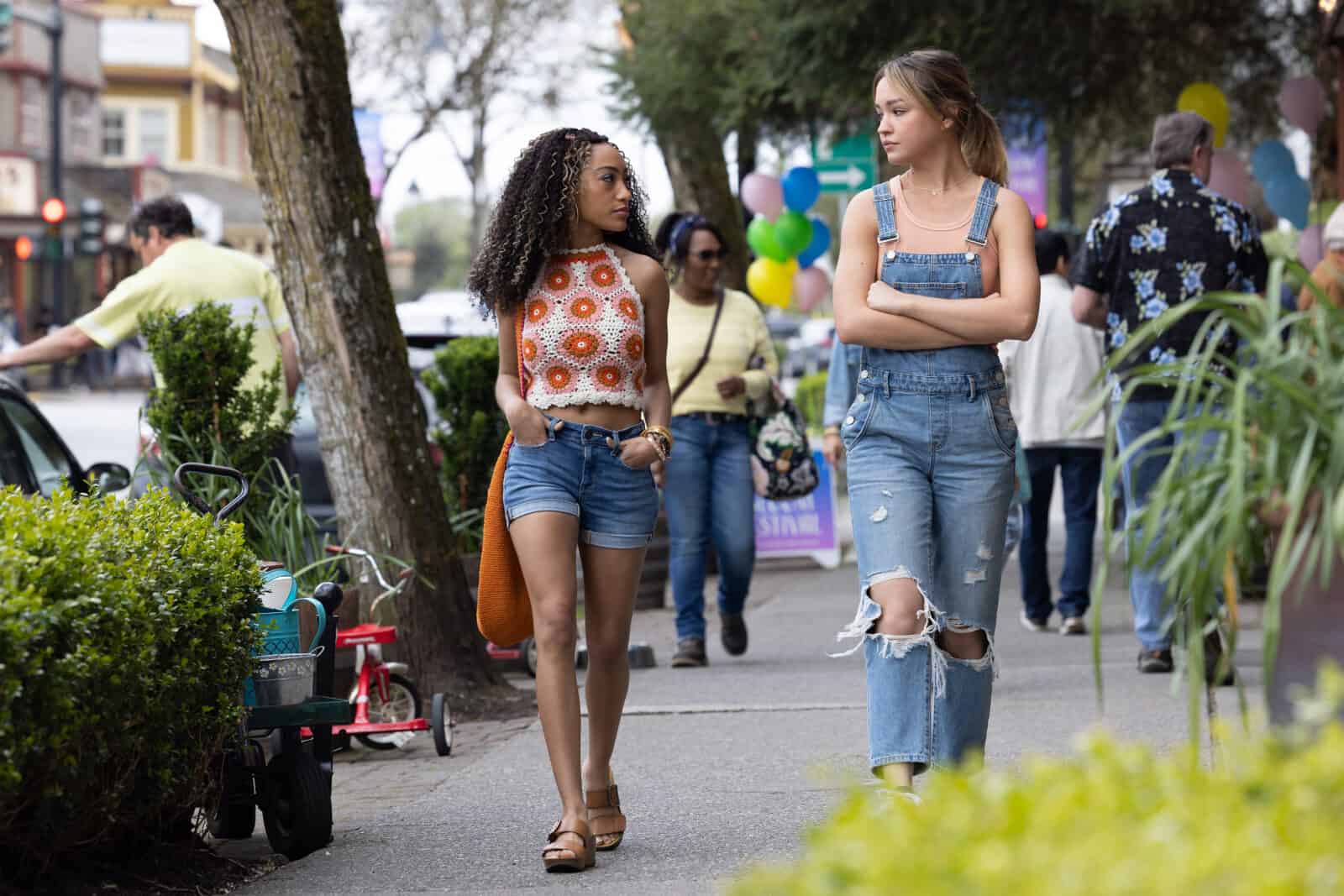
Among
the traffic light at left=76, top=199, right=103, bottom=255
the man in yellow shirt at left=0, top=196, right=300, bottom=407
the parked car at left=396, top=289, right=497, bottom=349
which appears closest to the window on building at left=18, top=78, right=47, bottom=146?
the traffic light at left=76, top=199, right=103, bottom=255

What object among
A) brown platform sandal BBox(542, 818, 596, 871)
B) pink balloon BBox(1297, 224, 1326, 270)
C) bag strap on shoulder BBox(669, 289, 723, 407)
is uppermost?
pink balloon BBox(1297, 224, 1326, 270)

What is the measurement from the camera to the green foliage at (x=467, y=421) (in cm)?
1023

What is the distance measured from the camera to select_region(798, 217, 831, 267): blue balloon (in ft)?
56.1

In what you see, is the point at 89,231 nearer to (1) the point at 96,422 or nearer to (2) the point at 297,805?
(1) the point at 96,422

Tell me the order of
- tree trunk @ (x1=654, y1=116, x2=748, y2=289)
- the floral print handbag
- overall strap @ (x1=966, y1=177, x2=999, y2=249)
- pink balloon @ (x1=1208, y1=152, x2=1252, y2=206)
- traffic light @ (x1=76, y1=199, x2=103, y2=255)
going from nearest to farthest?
overall strap @ (x1=966, y1=177, x2=999, y2=249)
the floral print handbag
pink balloon @ (x1=1208, y1=152, x2=1252, y2=206)
tree trunk @ (x1=654, y1=116, x2=748, y2=289)
traffic light @ (x1=76, y1=199, x2=103, y2=255)

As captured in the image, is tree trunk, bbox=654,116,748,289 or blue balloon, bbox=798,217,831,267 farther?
tree trunk, bbox=654,116,748,289

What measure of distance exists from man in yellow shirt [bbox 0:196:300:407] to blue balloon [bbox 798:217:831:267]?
877 centimetres

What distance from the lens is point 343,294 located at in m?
7.96

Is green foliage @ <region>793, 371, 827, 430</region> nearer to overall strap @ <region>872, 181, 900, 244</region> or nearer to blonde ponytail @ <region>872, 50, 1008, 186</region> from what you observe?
blonde ponytail @ <region>872, 50, 1008, 186</region>

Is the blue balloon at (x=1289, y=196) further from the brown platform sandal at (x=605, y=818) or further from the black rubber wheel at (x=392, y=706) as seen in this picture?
the brown platform sandal at (x=605, y=818)

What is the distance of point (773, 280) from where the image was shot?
54.4 feet

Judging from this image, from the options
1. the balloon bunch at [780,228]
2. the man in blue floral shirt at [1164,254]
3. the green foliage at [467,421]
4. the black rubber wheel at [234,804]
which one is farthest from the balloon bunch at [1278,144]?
the black rubber wheel at [234,804]

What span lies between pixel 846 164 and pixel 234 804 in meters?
13.3

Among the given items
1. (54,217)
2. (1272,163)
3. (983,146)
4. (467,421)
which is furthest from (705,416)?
(54,217)
